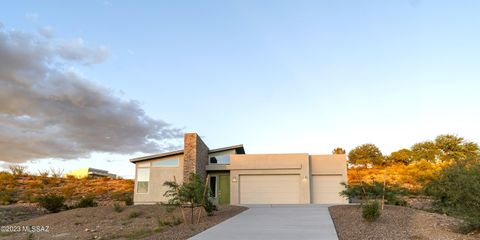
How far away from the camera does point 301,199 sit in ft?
74.2

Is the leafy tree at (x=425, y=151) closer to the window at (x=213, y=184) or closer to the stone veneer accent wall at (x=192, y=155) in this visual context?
the window at (x=213, y=184)

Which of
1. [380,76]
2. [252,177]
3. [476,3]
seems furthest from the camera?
[252,177]

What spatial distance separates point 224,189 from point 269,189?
2.91 meters

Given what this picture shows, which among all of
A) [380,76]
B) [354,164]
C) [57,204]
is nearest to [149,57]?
[57,204]

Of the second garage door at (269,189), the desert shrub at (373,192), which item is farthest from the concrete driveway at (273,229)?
the second garage door at (269,189)

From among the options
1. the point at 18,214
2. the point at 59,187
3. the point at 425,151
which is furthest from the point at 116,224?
the point at 425,151

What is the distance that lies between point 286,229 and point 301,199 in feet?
41.4

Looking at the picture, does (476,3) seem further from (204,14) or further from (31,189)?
(31,189)

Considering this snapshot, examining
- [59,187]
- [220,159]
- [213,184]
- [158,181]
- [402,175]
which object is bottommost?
[59,187]

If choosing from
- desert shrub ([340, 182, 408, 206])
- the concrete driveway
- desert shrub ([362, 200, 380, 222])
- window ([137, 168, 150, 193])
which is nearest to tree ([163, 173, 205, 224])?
the concrete driveway

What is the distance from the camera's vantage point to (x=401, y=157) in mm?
46469

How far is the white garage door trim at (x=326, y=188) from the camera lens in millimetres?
22906

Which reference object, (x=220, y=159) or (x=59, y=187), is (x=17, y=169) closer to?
(x=59, y=187)

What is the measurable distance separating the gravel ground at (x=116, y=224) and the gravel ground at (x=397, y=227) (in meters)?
4.24
